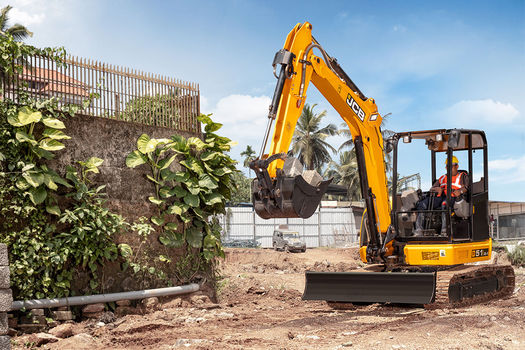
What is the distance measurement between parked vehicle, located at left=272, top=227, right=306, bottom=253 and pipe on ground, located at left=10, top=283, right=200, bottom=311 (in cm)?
1984

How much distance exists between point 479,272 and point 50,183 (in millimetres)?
7627

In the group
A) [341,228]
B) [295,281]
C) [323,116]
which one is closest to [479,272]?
[295,281]

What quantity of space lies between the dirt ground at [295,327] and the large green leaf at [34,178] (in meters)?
2.33

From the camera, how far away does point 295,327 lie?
8148mm

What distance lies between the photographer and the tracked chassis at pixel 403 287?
8852 millimetres

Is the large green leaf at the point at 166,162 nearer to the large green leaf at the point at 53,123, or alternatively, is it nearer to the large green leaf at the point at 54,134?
the large green leaf at the point at 54,134

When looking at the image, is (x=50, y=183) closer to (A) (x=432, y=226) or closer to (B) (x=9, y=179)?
(B) (x=9, y=179)

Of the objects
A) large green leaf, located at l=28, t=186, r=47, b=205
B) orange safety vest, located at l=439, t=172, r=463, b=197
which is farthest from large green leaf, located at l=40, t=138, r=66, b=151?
orange safety vest, located at l=439, t=172, r=463, b=197

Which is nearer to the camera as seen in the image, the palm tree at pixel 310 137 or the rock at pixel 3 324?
the rock at pixel 3 324

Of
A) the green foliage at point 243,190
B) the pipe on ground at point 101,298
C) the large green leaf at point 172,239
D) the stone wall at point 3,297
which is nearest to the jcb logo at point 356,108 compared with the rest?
the large green leaf at point 172,239

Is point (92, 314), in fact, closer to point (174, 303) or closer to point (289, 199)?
point (174, 303)

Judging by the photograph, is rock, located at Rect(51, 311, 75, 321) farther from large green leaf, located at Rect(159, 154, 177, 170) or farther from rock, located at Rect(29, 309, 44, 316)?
large green leaf, located at Rect(159, 154, 177, 170)

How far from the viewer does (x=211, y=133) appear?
1103 centimetres

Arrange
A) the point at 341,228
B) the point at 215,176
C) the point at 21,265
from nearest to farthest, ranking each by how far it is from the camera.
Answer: the point at 21,265 → the point at 215,176 → the point at 341,228
